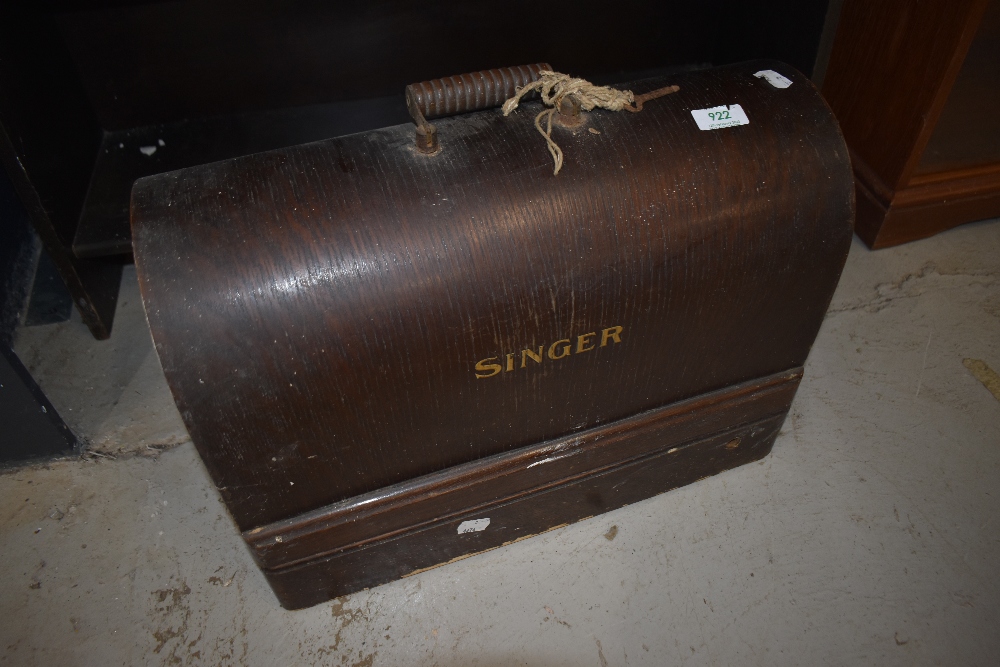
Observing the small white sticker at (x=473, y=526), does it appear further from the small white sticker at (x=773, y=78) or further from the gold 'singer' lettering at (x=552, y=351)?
the small white sticker at (x=773, y=78)

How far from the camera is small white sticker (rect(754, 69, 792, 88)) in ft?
3.67

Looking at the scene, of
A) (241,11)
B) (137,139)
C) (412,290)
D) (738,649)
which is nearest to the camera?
(412,290)

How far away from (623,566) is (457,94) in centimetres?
87

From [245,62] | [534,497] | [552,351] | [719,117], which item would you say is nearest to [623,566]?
[534,497]

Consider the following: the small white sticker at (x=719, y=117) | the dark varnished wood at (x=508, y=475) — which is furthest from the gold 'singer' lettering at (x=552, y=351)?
the small white sticker at (x=719, y=117)

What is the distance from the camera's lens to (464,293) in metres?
0.96

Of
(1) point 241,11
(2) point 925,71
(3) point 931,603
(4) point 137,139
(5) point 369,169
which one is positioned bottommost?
(3) point 931,603

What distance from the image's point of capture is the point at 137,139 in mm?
1885

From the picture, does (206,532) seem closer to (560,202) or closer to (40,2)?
(560,202)

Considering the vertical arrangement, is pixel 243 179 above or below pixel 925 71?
above

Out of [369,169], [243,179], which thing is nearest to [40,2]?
[243,179]

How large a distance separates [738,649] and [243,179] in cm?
107

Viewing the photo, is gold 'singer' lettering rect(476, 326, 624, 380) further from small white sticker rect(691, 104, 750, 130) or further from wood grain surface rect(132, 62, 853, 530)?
small white sticker rect(691, 104, 750, 130)

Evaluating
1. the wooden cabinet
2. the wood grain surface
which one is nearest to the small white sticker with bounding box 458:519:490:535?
the wood grain surface
